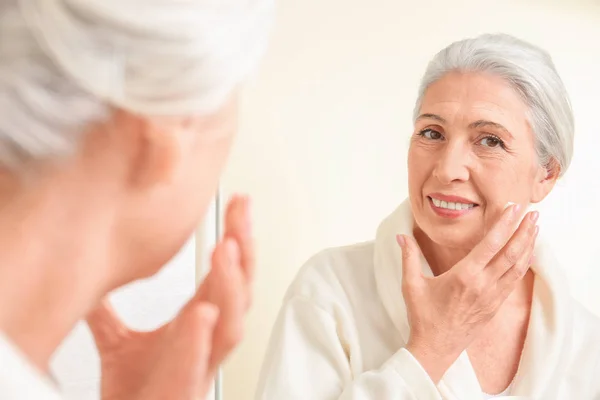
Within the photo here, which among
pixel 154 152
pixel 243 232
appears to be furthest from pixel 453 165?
pixel 154 152

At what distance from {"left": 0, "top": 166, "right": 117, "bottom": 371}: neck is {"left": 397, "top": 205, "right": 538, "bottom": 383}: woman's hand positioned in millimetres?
763

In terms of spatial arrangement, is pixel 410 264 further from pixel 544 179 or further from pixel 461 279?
pixel 544 179

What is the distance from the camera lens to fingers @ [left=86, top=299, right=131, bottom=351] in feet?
2.29

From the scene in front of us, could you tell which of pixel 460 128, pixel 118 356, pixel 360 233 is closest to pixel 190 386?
pixel 118 356

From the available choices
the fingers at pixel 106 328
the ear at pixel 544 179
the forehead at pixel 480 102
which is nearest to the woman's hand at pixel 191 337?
the fingers at pixel 106 328

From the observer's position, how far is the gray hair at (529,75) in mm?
1278

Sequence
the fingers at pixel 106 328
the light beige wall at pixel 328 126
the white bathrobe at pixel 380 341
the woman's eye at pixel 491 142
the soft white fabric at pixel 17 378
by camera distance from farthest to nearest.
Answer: the light beige wall at pixel 328 126 → the woman's eye at pixel 491 142 → the white bathrobe at pixel 380 341 → the fingers at pixel 106 328 → the soft white fabric at pixel 17 378

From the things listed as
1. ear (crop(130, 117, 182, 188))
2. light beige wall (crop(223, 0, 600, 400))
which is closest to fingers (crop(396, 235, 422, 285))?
light beige wall (crop(223, 0, 600, 400))

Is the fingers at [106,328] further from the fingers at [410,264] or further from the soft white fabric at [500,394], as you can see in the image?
the soft white fabric at [500,394]

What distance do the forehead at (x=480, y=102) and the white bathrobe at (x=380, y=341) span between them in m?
0.21

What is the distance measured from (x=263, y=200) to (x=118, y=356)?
3.06ft

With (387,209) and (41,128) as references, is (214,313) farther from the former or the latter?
(387,209)

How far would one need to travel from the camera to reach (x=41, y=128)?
1.53ft

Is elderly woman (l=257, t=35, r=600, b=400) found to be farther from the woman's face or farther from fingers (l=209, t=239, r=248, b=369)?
fingers (l=209, t=239, r=248, b=369)
